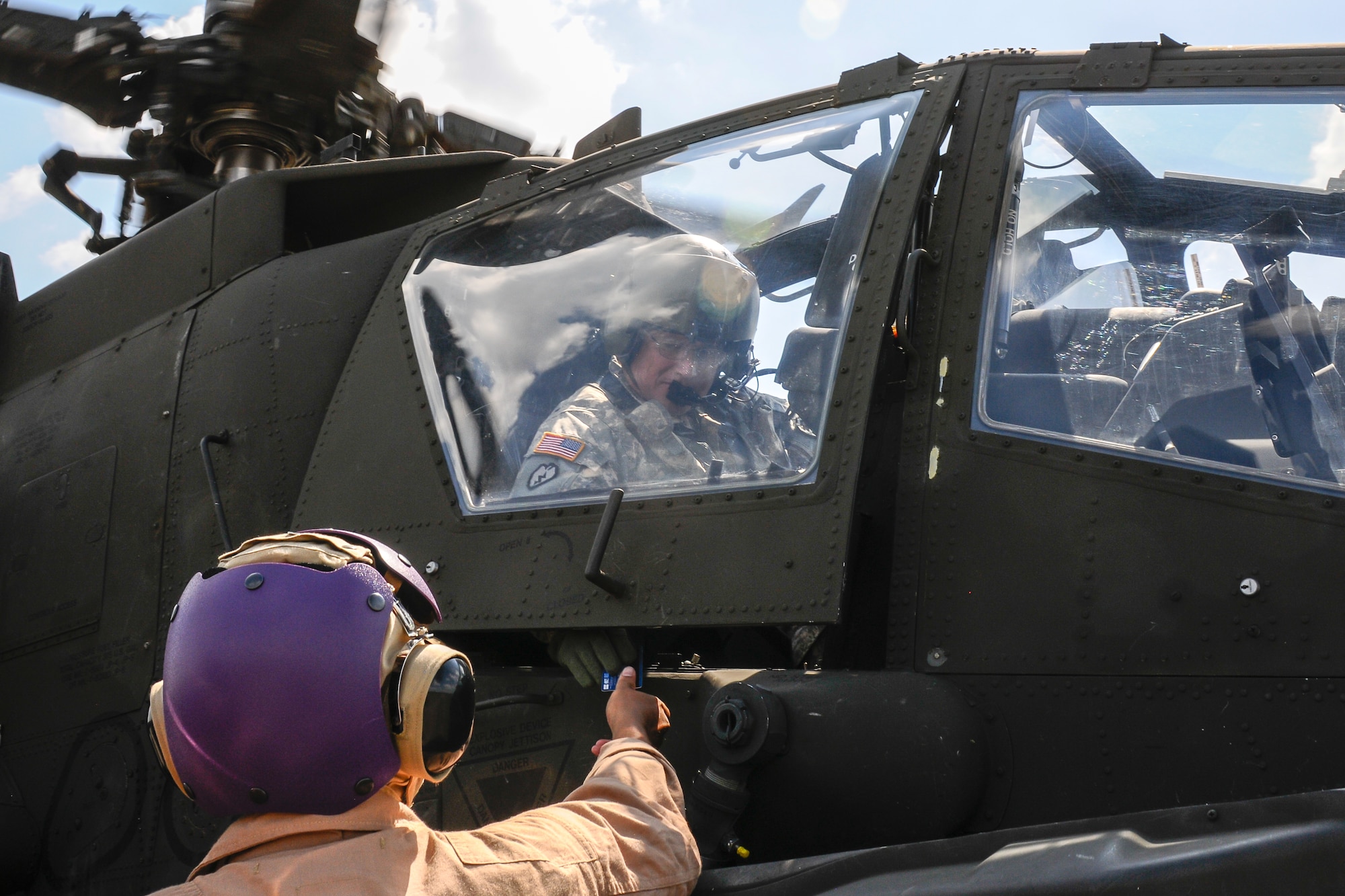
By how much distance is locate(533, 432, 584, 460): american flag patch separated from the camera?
2721 mm

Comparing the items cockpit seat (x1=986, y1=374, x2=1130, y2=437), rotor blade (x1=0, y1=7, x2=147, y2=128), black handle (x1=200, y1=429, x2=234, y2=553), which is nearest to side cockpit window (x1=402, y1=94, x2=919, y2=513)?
cockpit seat (x1=986, y1=374, x2=1130, y2=437)

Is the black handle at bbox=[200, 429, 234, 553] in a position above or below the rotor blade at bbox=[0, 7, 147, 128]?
below

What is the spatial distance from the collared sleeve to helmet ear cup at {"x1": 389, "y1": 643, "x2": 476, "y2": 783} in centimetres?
10

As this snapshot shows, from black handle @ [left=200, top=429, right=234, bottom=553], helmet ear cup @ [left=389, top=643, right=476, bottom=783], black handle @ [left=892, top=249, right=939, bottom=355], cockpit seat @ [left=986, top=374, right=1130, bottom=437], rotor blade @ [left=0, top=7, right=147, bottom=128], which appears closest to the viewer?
helmet ear cup @ [left=389, top=643, right=476, bottom=783]

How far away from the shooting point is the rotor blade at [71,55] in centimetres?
473

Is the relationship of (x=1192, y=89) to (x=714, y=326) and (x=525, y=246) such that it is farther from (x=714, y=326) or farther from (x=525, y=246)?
(x=525, y=246)

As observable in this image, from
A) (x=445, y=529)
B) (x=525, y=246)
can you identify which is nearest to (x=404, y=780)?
(x=445, y=529)

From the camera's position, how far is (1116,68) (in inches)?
103

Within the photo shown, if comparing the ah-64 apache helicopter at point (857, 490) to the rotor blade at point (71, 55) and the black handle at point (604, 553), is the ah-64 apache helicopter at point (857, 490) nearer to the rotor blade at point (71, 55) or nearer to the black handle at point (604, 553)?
the black handle at point (604, 553)

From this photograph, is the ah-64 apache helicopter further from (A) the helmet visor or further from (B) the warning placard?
(A) the helmet visor

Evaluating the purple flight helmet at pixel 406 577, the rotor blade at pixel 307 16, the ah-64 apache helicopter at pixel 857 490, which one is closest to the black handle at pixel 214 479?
the ah-64 apache helicopter at pixel 857 490

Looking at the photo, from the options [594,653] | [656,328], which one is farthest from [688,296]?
[594,653]

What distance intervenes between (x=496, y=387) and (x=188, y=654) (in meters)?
1.55

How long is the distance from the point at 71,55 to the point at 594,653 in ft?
12.4
